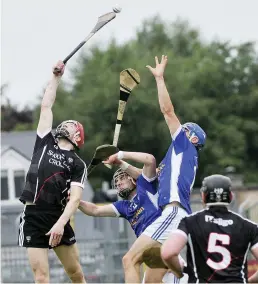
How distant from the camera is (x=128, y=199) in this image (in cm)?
1242

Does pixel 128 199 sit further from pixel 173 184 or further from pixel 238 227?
pixel 238 227

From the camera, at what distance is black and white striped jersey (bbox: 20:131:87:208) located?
11.6m

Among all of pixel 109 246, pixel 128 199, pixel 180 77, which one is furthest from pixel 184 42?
pixel 128 199

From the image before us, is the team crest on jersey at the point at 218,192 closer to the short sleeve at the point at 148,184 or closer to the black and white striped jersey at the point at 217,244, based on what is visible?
the black and white striped jersey at the point at 217,244

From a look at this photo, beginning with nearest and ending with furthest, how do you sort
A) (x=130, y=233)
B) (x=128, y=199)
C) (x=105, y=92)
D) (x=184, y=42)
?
(x=128, y=199)
(x=130, y=233)
(x=105, y=92)
(x=184, y=42)

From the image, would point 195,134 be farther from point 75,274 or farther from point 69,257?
point 75,274

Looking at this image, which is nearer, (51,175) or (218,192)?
(218,192)

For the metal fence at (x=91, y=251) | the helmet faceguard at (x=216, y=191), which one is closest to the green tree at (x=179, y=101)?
the metal fence at (x=91, y=251)

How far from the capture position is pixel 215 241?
873cm

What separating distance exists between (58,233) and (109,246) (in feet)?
27.9

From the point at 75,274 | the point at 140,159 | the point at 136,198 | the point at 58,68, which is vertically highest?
the point at 58,68

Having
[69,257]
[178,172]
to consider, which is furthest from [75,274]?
[178,172]

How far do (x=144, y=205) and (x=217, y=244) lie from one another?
3.32m

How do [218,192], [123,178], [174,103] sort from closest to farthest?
1. [218,192]
2. [123,178]
3. [174,103]
